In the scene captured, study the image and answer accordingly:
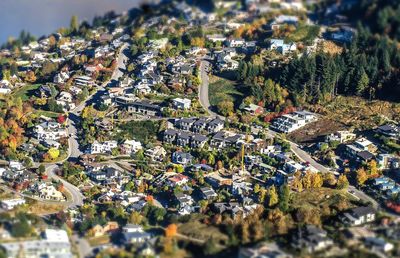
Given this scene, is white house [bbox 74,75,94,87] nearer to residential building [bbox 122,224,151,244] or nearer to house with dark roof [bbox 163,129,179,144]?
house with dark roof [bbox 163,129,179,144]

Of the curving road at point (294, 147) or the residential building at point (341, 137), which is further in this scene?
the residential building at point (341, 137)

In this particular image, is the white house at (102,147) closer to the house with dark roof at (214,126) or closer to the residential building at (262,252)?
the house with dark roof at (214,126)

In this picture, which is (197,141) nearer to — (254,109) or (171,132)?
(171,132)

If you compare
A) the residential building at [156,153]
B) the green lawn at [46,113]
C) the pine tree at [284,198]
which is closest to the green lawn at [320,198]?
the pine tree at [284,198]

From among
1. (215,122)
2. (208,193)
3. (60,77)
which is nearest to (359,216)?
(208,193)

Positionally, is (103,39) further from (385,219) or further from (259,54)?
(385,219)

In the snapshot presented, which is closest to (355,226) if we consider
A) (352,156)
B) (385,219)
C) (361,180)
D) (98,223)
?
(385,219)
